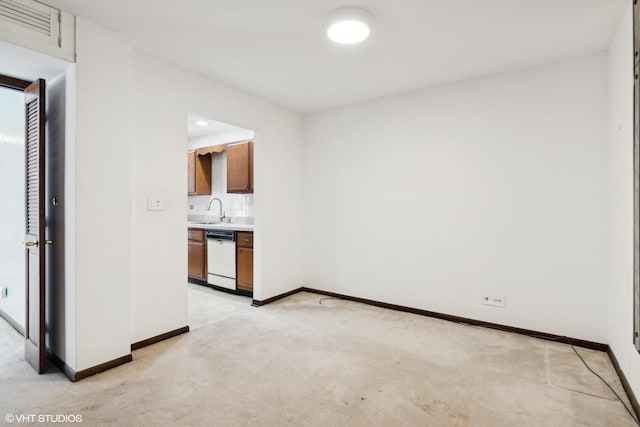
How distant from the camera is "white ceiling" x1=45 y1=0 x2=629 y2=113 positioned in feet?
7.06

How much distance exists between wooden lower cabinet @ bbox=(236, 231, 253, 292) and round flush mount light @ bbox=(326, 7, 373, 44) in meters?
2.59

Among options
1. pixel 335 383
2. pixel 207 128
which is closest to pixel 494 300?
pixel 335 383

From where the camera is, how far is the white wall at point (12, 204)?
2938mm

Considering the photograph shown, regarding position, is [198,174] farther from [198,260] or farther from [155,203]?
[155,203]

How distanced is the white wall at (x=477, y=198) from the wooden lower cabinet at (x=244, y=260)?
90cm

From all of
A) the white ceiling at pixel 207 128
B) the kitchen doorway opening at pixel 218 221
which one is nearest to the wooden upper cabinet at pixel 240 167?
the kitchen doorway opening at pixel 218 221

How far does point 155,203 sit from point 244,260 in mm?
1645

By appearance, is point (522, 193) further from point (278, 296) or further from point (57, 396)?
point (57, 396)

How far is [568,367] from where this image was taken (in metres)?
2.41

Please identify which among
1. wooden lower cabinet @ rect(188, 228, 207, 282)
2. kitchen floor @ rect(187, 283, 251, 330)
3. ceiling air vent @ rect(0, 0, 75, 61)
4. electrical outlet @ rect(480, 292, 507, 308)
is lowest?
kitchen floor @ rect(187, 283, 251, 330)

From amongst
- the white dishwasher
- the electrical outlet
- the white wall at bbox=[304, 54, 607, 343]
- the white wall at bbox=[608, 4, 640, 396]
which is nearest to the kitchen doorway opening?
the white dishwasher

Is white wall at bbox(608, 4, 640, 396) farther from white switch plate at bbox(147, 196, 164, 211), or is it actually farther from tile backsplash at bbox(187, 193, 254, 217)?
tile backsplash at bbox(187, 193, 254, 217)

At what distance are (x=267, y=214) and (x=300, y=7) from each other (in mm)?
2364

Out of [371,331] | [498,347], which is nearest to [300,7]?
[371,331]
